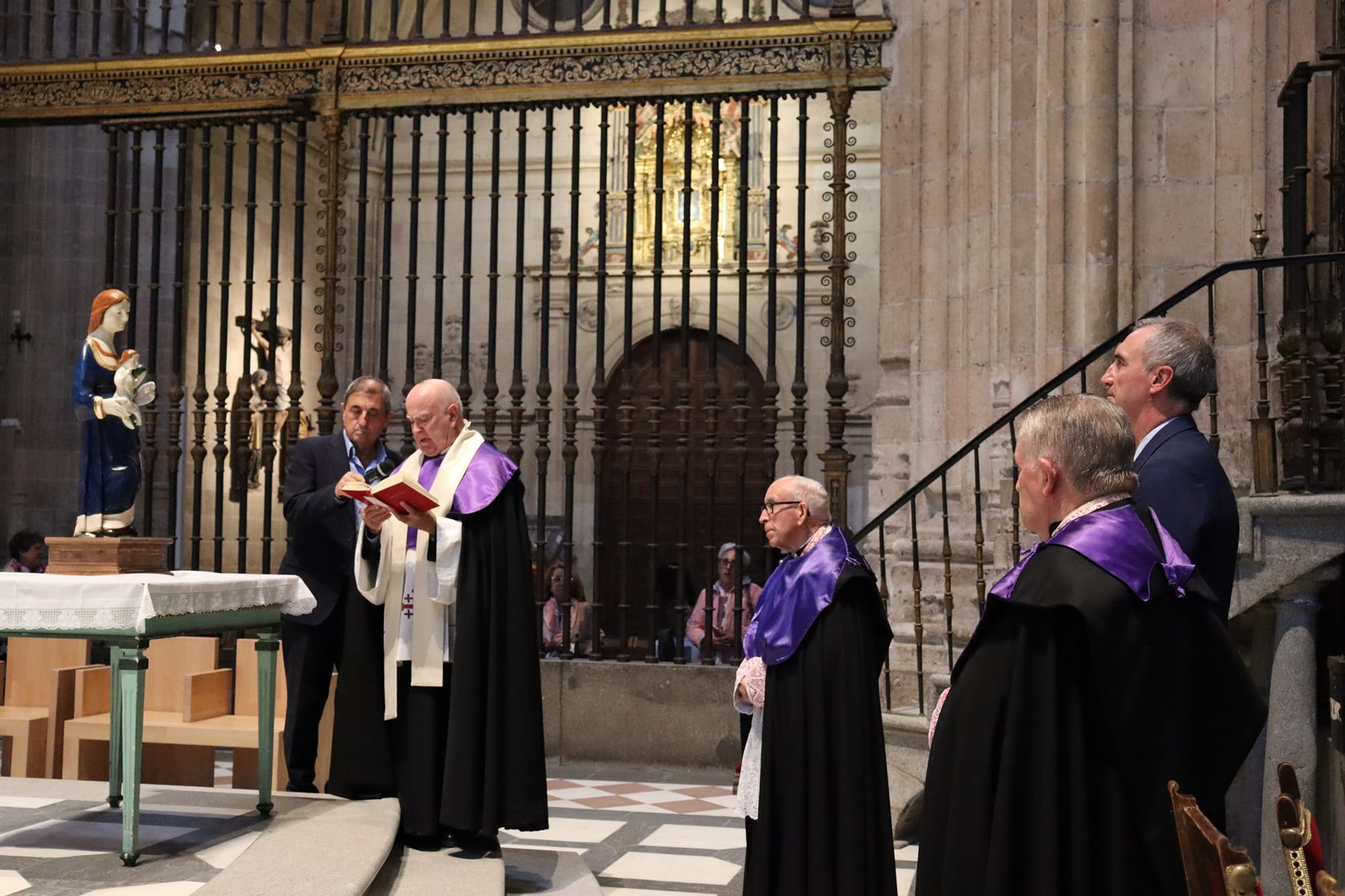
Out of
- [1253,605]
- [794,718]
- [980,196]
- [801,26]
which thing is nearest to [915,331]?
[980,196]

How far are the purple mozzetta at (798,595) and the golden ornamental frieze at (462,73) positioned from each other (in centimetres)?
423

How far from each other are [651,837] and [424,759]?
1.60m

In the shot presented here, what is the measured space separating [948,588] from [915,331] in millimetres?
2074

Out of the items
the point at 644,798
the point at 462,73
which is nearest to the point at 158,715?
the point at 644,798

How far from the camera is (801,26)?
7.55m

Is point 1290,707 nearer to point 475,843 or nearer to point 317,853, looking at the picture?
point 475,843

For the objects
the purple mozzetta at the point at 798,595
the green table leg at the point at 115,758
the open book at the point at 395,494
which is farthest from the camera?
the green table leg at the point at 115,758

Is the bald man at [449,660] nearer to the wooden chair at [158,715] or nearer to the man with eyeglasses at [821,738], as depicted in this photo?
the man with eyeglasses at [821,738]

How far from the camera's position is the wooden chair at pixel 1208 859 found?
1.80 m

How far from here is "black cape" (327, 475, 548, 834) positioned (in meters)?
4.60

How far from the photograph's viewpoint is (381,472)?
16.5 feet

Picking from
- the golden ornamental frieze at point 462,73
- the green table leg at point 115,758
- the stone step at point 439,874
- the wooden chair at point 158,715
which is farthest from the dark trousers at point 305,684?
the golden ornamental frieze at point 462,73

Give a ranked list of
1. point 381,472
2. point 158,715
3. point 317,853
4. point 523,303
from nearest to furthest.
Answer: point 317,853 → point 381,472 → point 158,715 → point 523,303

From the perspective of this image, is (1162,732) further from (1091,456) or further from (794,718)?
(794,718)
